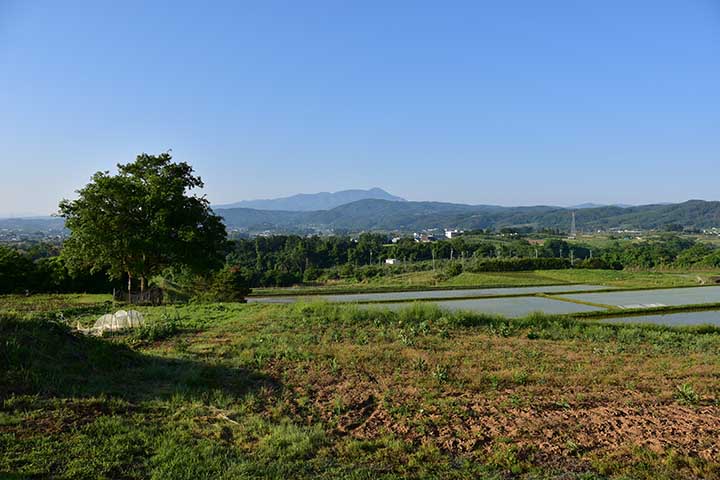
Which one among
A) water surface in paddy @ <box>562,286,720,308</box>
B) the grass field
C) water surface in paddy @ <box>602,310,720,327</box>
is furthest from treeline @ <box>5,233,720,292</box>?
water surface in paddy @ <box>602,310,720,327</box>

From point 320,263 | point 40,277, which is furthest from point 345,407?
point 320,263

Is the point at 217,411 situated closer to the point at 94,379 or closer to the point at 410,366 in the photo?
the point at 94,379

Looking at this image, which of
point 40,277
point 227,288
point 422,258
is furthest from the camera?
point 422,258

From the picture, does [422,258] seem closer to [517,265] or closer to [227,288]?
[517,265]

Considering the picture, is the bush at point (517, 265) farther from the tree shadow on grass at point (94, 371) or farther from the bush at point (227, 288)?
the tree shadow on grass at point (94, 371)

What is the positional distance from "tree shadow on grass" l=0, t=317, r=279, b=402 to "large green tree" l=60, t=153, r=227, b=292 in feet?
32.5

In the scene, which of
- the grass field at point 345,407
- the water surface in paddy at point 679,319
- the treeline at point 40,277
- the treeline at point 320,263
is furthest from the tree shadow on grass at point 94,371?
the treeline at point 40,277

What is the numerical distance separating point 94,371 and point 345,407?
505 cm

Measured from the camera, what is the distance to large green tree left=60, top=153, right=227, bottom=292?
754 inches

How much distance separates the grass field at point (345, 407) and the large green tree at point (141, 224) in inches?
299

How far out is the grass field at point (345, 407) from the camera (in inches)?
218

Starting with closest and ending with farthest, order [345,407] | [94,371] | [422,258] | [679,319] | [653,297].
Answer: [345,407]
[94,371]
[679,319]
[653,297]
[422,258]

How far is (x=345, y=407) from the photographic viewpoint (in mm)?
7484

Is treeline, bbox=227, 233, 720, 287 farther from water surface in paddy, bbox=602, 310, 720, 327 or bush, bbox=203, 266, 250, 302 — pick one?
water surface in paddy, bbox=602, 310, 720, 327
